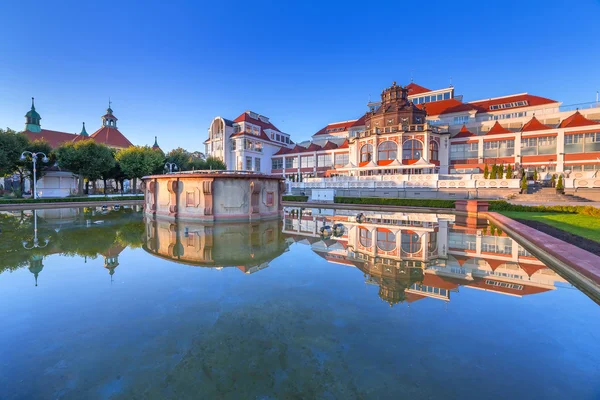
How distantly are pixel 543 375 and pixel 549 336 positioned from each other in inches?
51.7

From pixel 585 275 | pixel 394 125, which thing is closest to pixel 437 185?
pixel 394 125

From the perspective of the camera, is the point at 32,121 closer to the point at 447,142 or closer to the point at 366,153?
the point at 366,153

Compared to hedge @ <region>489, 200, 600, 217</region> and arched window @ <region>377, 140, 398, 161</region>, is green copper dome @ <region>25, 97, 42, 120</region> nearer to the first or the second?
arched window @ <region>377, 140, 398, 161</region>

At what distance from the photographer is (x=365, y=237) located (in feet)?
39.2

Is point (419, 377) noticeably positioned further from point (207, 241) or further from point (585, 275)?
point (207, 241)

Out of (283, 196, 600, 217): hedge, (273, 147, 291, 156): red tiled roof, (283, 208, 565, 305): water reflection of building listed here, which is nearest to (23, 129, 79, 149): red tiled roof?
(273, 147, 291, 156): red tiled roof

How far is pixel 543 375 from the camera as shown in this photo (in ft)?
10.9

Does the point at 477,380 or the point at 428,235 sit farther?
the point at 428,235

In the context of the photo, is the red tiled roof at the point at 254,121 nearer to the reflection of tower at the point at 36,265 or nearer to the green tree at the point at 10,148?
the green tree at the point at 10,148

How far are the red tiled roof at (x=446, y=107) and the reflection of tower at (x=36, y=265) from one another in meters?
53.4

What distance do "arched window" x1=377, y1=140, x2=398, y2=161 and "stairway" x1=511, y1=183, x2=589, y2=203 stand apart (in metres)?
18.8

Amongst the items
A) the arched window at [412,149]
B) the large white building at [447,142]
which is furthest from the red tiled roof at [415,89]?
the arched window at [412,149]

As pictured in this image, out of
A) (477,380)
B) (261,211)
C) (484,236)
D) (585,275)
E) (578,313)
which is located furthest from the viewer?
(261,211)

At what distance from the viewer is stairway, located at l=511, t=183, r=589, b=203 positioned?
24.7 metres
